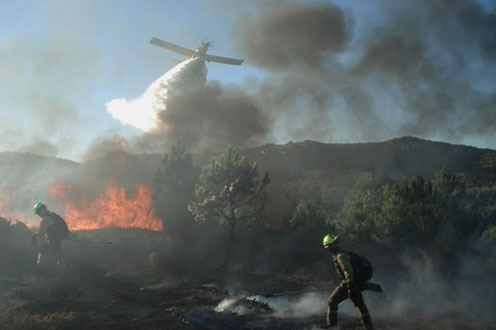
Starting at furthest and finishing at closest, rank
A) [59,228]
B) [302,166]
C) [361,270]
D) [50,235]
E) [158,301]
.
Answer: [302,166] → [59,228] → [50,235] → [158,301] → [361,270]

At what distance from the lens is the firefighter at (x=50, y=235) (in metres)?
15.1

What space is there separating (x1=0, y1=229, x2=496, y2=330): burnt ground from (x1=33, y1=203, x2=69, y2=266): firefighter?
0.65 m

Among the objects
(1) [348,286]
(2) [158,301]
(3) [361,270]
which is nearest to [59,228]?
(2) [158,301]

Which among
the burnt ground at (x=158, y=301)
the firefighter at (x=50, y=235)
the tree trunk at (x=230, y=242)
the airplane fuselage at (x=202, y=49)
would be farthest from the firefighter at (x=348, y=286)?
the airplane fuselage at (x=202, y=49)

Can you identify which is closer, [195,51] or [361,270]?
[361,270]

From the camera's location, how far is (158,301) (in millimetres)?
14102

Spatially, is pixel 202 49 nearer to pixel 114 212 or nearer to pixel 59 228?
pixel 114 212

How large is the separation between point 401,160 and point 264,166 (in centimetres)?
2709

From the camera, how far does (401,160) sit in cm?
7231

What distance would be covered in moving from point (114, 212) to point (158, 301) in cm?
2790

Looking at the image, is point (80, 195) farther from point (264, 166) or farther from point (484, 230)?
point (484, 230)

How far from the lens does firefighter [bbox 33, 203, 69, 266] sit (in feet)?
49.6

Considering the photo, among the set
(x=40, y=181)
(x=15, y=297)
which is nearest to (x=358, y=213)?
(x=15, y=297)

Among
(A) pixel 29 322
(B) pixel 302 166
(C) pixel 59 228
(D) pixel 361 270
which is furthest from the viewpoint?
(B) pixel 302 166
